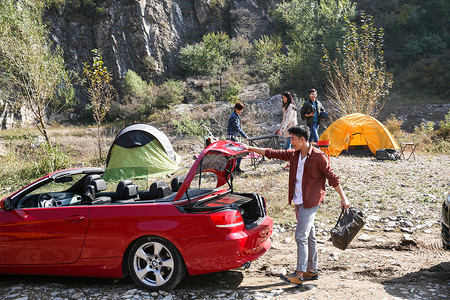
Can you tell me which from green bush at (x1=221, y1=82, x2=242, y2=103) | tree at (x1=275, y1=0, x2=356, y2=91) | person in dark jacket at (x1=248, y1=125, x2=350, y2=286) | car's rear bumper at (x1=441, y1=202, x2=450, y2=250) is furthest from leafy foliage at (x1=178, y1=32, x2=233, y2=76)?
car's rear bumper at (x1=441, y1=202, x2=450, y2=250)

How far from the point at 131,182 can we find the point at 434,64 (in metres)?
30.8

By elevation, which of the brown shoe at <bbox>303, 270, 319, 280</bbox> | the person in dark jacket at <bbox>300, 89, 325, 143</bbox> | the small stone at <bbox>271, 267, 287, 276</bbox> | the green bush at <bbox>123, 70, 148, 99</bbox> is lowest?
the small stone at <bbox>271, 267, 287, 276</bbox>

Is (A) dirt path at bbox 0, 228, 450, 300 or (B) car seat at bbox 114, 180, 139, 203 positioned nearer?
(A) dirt path at bbox 0, 228, 450, 300

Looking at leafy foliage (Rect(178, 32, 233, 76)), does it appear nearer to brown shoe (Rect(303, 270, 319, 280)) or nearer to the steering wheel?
the steering wheel

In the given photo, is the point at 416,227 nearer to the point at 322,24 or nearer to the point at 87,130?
the point at 87,130

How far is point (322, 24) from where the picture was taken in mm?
31250

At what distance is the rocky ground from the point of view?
4.01 m

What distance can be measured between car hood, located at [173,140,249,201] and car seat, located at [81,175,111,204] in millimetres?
1064

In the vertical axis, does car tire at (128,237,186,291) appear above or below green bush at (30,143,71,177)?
below

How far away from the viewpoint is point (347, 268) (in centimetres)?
466

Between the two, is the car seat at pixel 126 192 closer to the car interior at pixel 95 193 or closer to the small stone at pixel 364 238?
the car interior at pixel 95 193

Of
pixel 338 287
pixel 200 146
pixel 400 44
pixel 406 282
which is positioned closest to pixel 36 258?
pixel 338 287

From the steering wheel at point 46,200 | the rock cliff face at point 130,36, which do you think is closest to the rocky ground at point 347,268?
the steering wheel at point 46,200

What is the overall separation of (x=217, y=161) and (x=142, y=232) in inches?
48.3
